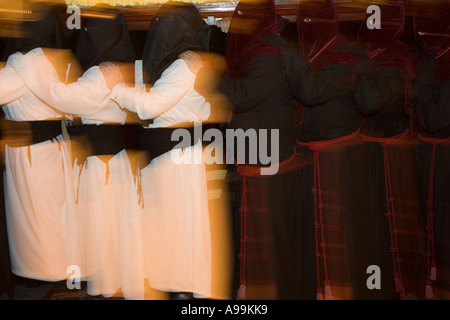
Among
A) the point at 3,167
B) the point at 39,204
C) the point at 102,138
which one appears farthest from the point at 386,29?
the point at 3,167

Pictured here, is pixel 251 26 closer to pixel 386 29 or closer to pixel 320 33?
pixel 320 33

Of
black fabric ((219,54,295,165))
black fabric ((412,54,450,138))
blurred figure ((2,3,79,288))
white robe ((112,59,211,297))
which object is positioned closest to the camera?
black fabric ((219,54,295,165))

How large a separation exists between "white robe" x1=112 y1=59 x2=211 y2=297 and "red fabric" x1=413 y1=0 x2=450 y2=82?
135 cm

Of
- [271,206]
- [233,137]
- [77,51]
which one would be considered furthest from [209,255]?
[77,51]

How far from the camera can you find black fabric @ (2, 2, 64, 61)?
2760 mm

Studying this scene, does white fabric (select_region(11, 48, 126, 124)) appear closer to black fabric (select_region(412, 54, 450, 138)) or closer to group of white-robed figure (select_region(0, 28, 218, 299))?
group of white-robed figure (select_region(0, 28, 218, 299))

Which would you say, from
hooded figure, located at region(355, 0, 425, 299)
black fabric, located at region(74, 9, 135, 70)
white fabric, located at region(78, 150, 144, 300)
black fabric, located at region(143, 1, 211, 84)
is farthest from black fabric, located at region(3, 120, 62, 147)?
hooded figure, located at region(355, 0, 425, 299)

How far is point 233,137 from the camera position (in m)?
2.75

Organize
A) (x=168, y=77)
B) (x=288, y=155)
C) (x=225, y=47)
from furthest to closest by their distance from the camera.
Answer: (x=225, y=47) → (x=288, y=155) → (x=168, y=77)

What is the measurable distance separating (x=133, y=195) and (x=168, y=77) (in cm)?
76

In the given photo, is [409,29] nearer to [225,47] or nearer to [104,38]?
[225,47]

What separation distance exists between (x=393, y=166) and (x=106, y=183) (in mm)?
1764

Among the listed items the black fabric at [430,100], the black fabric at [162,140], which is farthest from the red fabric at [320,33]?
the black fabric at [162,140]

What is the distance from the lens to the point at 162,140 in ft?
8.96
